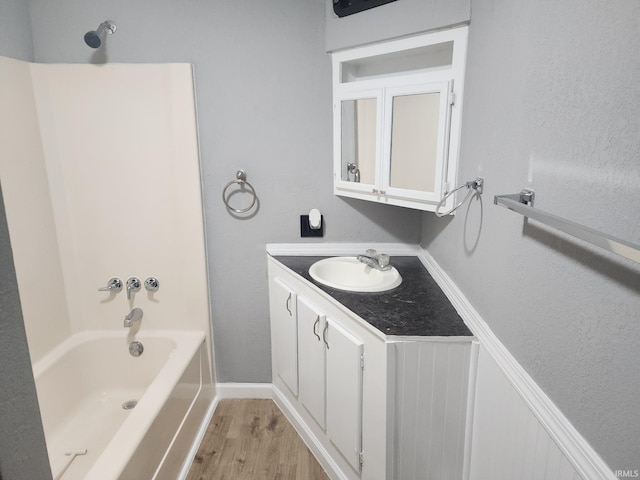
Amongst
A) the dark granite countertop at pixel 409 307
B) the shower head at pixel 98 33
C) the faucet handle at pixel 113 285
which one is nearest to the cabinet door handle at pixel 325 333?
the dark granite countertop at pixel 409 307

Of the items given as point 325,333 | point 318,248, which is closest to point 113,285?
point 318,248

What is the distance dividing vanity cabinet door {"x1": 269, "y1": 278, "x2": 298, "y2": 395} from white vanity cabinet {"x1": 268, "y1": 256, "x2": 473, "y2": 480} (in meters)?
0.11

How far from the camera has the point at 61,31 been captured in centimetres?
204

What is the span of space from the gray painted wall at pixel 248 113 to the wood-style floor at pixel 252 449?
327mm

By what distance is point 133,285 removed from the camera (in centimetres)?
231

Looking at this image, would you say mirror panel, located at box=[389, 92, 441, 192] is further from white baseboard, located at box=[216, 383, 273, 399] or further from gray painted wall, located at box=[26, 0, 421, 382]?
white baseboard, located at box=[216, 383, 273, 399]

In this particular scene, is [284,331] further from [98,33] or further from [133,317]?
[98,33]

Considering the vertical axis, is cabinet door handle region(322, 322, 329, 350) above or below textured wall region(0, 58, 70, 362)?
below

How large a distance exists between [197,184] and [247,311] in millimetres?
783

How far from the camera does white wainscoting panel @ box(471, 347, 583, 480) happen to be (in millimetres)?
1000

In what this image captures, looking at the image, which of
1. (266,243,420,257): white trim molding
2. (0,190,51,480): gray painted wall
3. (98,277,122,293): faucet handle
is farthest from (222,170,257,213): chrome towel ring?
(0,190,51,480): gray painted wall

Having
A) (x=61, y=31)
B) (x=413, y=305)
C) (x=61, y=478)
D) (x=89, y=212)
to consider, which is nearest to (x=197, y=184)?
(x=89, y=212)

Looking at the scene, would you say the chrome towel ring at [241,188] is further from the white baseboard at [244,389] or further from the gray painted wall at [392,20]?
the white baseboard at [244,389]

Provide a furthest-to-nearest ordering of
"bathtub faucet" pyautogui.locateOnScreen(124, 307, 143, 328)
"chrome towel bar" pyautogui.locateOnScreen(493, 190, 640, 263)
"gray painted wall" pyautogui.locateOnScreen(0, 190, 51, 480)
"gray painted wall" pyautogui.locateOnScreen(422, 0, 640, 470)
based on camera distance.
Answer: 1. "bathtub faucet" pyautogui.locateOnScreen(124, 307, 143, 328)
2. "gray painted wall" pyautogui.locateOnScreen(422, 0, 640, 470)
3. "chrome towel bar" pyautogui.locateOnScreen(493, 190, 640, 263)
4. "gray painted wall" pyautogui.locateOnScreen(0, 190, 51, 480)
